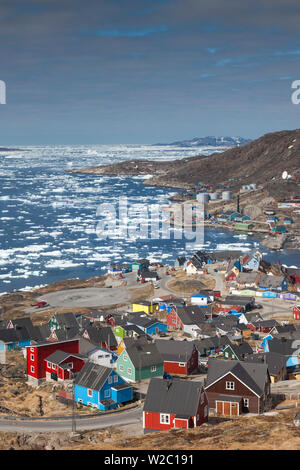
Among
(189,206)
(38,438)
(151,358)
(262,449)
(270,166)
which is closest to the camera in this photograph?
(262,449)

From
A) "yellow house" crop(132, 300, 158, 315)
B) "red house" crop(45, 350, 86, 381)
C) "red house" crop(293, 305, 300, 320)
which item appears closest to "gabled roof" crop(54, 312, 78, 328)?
"yellow house" crop(132, 300, 158, 315)

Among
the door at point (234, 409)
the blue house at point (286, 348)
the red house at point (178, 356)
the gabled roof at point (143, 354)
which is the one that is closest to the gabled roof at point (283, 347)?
the blue house at point (286, 348)

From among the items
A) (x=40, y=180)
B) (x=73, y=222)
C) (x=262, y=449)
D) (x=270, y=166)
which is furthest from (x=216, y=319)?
(x=40, y=180)

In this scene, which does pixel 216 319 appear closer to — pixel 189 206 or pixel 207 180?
pixel 189 206

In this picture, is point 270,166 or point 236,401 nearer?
point 236,401

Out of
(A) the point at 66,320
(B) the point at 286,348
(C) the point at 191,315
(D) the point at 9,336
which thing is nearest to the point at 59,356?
(D) the point at 9,336

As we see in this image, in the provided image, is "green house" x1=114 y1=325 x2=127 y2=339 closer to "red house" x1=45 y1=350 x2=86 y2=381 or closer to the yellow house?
the yellow house

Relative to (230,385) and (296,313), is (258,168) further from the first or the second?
(230,385)
